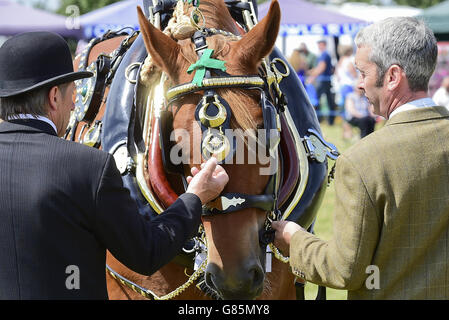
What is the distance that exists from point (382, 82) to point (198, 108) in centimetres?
92

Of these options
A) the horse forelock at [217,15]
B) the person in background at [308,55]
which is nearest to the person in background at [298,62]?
the person in background at [308,55]

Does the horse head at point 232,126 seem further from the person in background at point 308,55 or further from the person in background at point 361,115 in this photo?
the person in background at point 308,55

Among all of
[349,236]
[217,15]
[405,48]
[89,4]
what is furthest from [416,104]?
[89,4]

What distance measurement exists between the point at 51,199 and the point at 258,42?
4.32ft

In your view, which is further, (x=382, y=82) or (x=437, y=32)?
(x=437, y=32)

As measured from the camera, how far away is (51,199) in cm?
239

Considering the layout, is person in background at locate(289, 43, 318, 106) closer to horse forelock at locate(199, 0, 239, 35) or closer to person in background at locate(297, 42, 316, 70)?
person in background at locate(297, 42, 316, 70)

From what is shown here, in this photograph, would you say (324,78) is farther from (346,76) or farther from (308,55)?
(308,55)

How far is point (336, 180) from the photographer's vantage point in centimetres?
243

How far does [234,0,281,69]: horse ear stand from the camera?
10.4ft

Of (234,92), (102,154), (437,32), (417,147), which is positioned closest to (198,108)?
(234,92)

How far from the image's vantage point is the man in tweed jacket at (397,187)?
231cm
